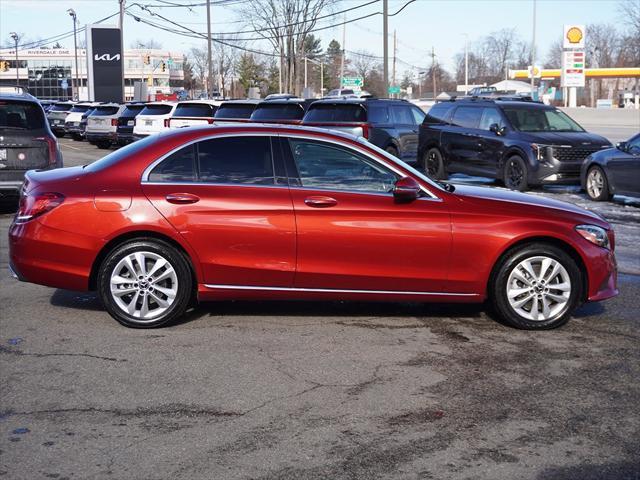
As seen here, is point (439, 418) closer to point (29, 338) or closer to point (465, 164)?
point (29, 338)

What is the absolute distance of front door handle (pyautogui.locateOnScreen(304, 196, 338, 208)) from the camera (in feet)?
22.2

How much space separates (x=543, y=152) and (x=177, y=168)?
37.6ft

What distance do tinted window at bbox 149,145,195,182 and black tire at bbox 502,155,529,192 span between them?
37.0ft

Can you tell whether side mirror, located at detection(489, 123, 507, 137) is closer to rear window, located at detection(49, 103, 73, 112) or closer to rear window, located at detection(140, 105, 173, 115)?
rear window, located at detection(140, 105, 173, 115)

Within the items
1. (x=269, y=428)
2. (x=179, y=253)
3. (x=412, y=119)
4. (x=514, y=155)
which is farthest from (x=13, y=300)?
(x=412, y=119)

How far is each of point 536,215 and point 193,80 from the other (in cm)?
13763

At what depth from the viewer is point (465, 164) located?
18.8m

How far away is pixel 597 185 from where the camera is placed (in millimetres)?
15617

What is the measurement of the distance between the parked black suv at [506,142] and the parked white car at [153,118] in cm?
1125

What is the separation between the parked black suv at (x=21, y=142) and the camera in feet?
43.7

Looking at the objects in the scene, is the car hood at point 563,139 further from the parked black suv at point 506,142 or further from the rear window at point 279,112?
the rear window at point 279,112

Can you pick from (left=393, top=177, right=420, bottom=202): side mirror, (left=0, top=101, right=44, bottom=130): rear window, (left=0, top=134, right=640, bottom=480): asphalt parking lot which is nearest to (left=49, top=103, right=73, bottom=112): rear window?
(left=0, top=101, right=44, bottom=130): rear window

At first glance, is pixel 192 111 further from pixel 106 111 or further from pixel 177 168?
pixel 177 168

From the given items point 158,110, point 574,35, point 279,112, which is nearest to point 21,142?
point 279,112
